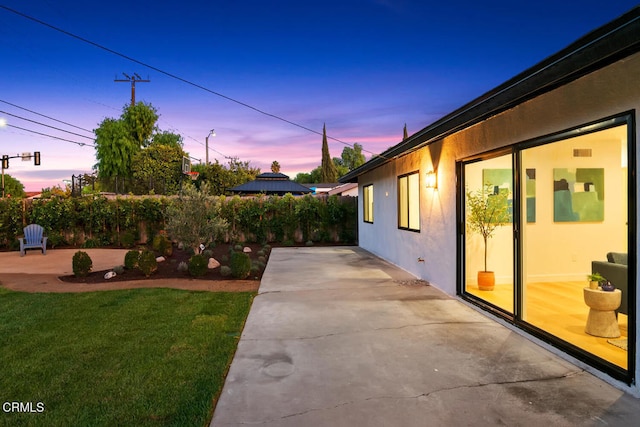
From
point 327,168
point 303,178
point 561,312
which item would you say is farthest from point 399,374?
point 303,178

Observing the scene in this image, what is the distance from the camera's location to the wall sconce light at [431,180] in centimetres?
646

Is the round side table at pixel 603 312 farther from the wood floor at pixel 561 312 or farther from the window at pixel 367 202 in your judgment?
the window at pixel 367 202

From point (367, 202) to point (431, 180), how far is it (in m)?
5.96

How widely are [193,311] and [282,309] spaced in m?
1.17

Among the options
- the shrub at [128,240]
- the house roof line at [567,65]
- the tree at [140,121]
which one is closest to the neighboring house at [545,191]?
the house roof line at [567,65]

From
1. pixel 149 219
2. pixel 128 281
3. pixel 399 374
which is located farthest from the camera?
pixel 149 219

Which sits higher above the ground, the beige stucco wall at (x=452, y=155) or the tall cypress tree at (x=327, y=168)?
the tall cypress tree at (x=327, y=168)

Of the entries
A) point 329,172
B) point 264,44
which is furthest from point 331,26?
point 329,172

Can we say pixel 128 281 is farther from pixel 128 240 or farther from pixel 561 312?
pixel 561 312

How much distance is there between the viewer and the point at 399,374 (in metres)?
3.11

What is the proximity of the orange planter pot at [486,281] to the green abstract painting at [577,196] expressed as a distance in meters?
1.43

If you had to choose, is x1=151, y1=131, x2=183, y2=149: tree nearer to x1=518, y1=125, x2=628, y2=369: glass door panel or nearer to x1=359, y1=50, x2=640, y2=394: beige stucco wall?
x1=359, y1=50, x2=640, y2=394: beige stucco wall

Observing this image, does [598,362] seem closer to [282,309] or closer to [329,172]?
[282,309]

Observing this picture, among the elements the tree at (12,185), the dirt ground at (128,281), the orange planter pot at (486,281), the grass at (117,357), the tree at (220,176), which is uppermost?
the tree at (12,185)
